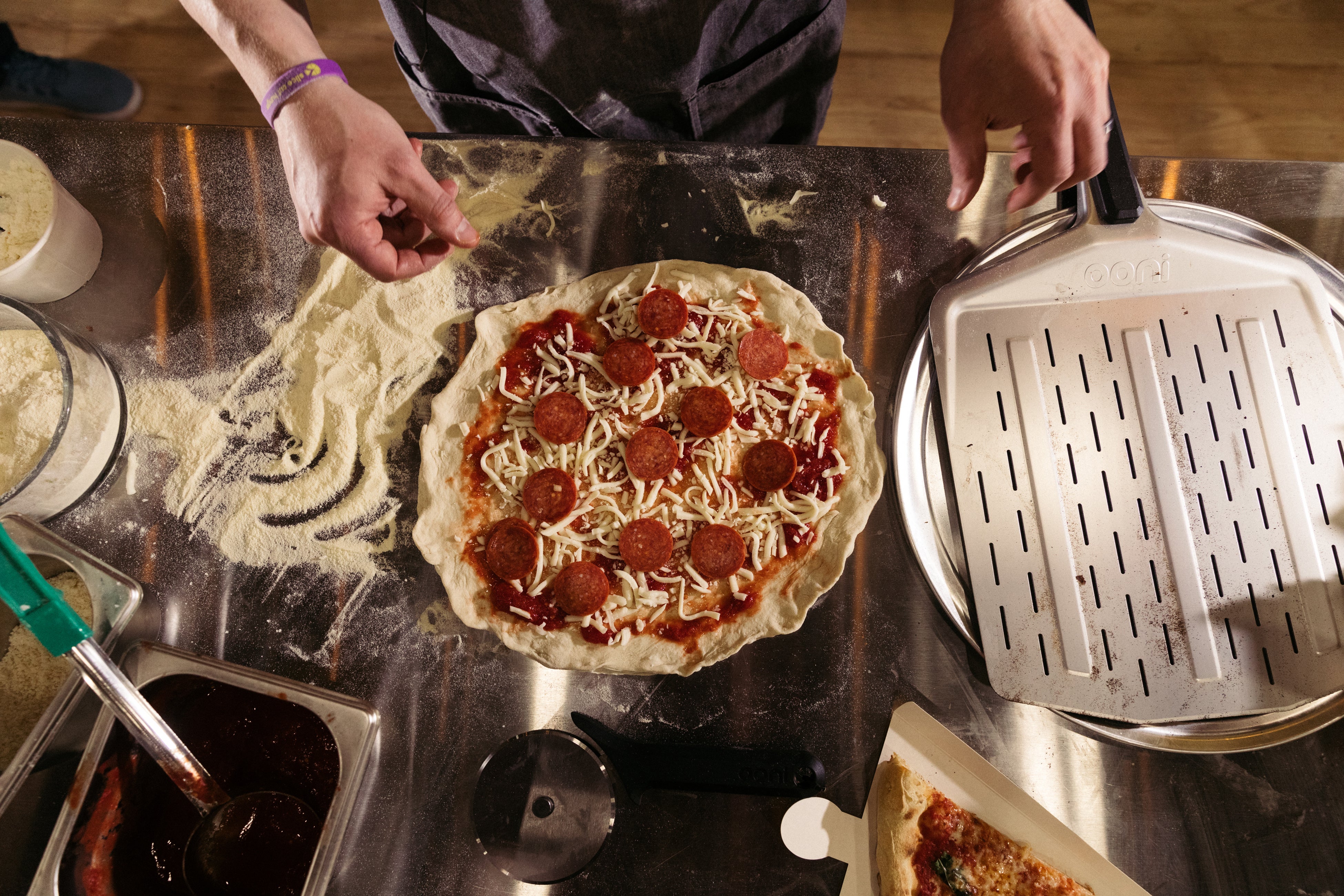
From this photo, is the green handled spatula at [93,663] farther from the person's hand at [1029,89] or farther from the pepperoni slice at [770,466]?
the person's hand at [1029,89]

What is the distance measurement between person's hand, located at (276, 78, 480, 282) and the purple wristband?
0.04 ft

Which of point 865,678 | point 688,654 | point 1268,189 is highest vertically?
point 1268,189

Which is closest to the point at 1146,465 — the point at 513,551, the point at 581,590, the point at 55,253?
the point at 581,590

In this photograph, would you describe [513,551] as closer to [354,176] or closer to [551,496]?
[551,496]

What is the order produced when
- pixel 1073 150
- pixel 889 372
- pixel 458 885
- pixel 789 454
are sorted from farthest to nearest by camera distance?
pixel 889 372 < pixel 789 454 < pixel 458 885 < pixel 1073 150

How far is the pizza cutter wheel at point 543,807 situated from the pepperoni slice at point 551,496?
0.54 m

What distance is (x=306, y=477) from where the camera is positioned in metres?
1.91

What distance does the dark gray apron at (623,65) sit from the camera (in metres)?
1.76

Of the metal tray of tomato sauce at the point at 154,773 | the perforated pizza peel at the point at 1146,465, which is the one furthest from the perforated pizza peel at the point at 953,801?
the metal tray of tomato sauce at the point at 154,773

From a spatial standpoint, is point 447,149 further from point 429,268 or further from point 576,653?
point 576,653

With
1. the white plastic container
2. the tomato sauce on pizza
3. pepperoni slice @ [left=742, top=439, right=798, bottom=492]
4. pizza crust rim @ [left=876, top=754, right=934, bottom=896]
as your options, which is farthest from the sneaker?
pizza crust rim @ [left=876, top=754, right=934, bottom=896]

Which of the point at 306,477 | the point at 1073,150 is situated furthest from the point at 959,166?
the point at 306,477

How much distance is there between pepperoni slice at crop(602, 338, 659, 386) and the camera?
6.11 feet

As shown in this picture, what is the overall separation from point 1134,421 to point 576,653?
1562 mm
